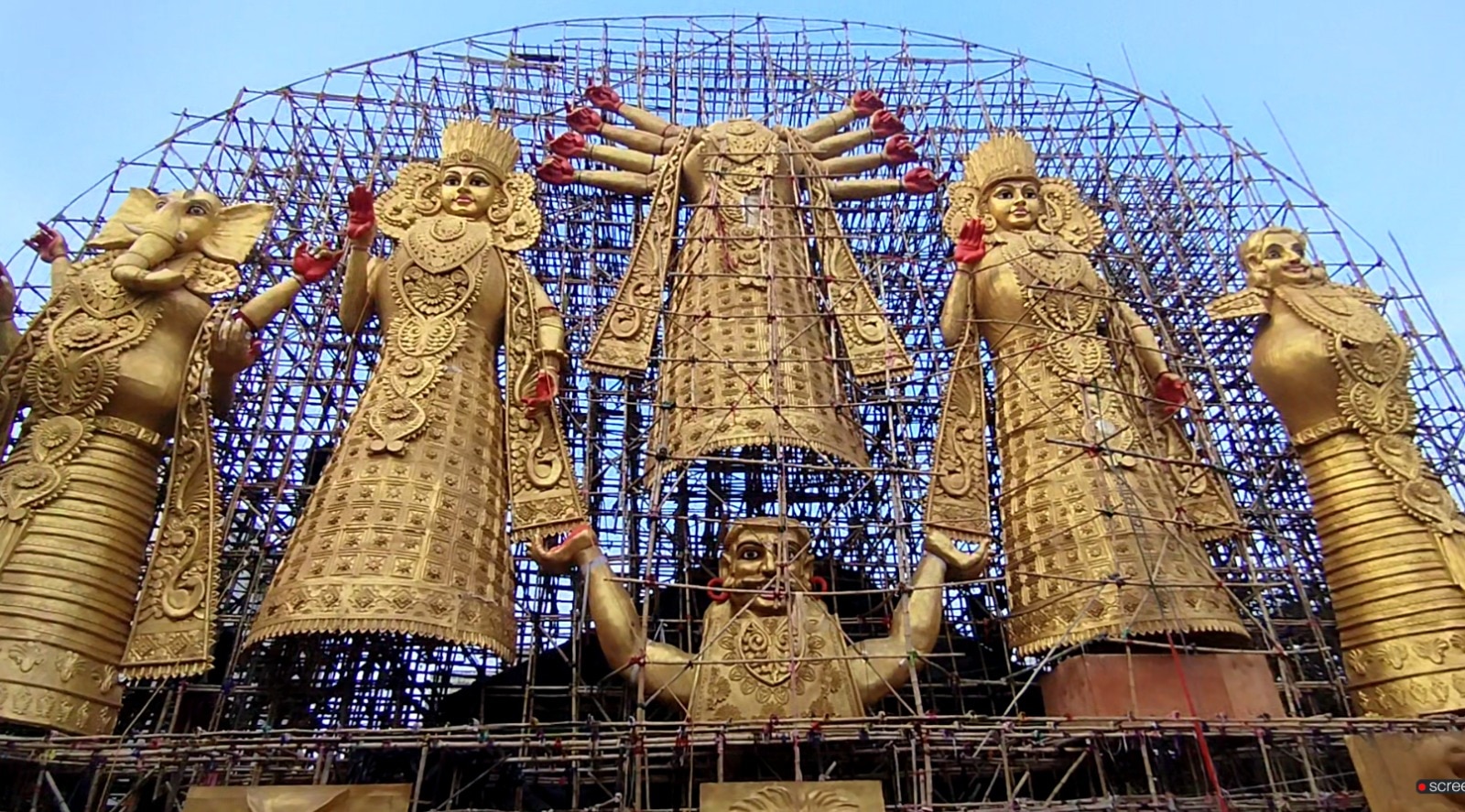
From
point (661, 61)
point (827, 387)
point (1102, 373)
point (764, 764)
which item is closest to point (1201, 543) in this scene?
point (1102, 373)

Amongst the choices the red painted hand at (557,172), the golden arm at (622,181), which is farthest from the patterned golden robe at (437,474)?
the golden arm at (622,181)

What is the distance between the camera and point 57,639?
6328 millimetres

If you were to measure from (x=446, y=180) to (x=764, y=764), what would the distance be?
211 inches

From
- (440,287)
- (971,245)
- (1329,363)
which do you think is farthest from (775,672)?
(1329,363)

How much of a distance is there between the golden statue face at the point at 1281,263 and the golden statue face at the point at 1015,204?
5.63 ft

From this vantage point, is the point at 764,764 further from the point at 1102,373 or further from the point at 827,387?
the point at 1102,373

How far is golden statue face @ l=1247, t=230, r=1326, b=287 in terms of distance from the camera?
8531 mm

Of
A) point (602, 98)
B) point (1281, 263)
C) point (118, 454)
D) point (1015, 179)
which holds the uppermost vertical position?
point (602, 98)

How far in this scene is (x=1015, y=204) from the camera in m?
9.05

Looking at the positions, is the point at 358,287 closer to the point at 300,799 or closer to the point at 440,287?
the point at 440,287

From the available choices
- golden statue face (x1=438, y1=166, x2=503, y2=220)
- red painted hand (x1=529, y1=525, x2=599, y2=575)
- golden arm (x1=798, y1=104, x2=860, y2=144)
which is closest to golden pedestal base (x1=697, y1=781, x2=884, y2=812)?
red painted hand (x1=529, y1=525, x2=599, y2=575)

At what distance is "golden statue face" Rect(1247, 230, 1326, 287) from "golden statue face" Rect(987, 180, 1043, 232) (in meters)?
1.72

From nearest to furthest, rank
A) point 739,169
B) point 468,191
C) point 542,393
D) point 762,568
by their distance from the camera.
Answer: point 762,568 < point 542,393 < point 468,191 < point 739,169

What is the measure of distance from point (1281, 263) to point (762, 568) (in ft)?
16.3
